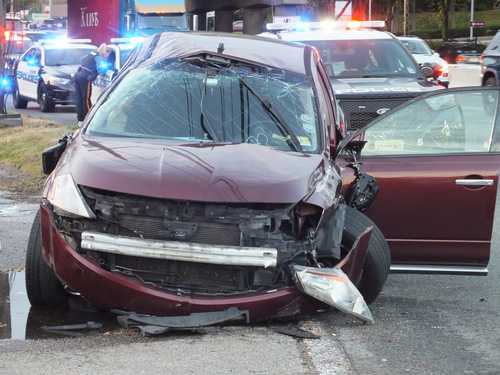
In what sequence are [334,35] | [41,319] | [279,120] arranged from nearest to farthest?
[41,319] → [279,120] → [334,35]

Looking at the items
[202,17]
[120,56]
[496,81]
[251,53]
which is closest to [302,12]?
[202,17]

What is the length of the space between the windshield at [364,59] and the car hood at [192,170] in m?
6.79

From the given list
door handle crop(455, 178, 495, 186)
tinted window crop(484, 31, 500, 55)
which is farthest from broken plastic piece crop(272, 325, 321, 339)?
tinted window crop(484, 31, 500, 55)

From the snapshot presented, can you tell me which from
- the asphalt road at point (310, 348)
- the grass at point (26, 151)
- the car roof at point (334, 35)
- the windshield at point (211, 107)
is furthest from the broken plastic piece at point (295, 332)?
the car roof at point (334, 35)

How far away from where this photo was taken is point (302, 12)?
28.7m

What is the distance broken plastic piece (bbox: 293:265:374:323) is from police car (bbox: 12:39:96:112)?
60.7ft

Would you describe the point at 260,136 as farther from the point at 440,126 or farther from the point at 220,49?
the point at 440,126

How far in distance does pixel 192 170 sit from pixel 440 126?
7.65 feet

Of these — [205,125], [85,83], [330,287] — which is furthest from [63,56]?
[330,287]

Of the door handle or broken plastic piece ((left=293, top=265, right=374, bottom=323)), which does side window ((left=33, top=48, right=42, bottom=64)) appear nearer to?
the door handle

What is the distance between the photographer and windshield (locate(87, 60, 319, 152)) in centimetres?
633

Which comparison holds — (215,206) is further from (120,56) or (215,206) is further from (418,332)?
(120,56)

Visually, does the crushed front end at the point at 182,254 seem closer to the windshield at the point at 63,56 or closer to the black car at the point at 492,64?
the black car at the point at 492,64

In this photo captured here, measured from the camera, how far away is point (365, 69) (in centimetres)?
1269
